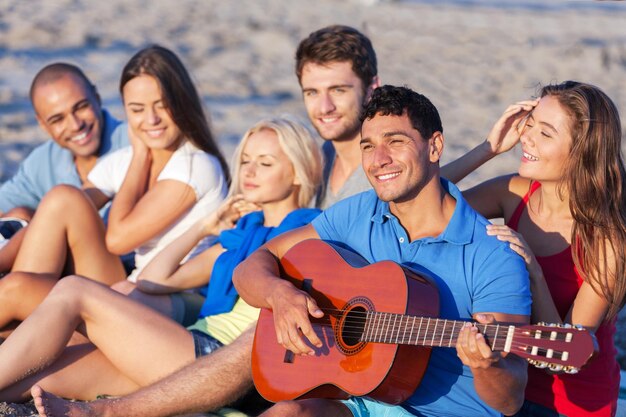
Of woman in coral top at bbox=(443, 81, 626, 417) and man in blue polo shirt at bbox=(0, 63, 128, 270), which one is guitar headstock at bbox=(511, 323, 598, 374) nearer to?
woman in coral top at bbox=(443, 81, 626, 417)

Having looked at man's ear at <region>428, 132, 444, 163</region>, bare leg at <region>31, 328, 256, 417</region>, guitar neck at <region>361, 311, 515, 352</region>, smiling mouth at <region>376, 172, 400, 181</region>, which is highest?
man's ear at <region>428, 132, 444, 163</region>

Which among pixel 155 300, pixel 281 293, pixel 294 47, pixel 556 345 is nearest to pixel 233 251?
pixel 155 300

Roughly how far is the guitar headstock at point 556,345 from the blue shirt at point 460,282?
28cm

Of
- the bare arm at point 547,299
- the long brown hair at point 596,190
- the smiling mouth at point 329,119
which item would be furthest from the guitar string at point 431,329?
the smiling mouth at point 329,119

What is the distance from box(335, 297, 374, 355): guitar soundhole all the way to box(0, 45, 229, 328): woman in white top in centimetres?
164

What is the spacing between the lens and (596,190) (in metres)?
3.10

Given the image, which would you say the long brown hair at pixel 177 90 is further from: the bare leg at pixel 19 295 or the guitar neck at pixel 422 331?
the guitar neck at pixel 422 331

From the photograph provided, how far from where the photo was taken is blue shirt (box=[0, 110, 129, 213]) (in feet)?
17.5

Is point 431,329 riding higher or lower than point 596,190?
lower

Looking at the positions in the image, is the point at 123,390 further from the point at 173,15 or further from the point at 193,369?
the point at 173,15

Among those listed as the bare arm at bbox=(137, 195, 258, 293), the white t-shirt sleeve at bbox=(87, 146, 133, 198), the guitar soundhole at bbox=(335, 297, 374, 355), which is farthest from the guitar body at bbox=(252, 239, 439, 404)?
the white t-shirt sleeve at bbox=(87, 146, 133, 198)

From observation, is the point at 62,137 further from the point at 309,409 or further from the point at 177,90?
the point at 309,409

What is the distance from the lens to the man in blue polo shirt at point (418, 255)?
282 cm

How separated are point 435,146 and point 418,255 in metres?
0.38
